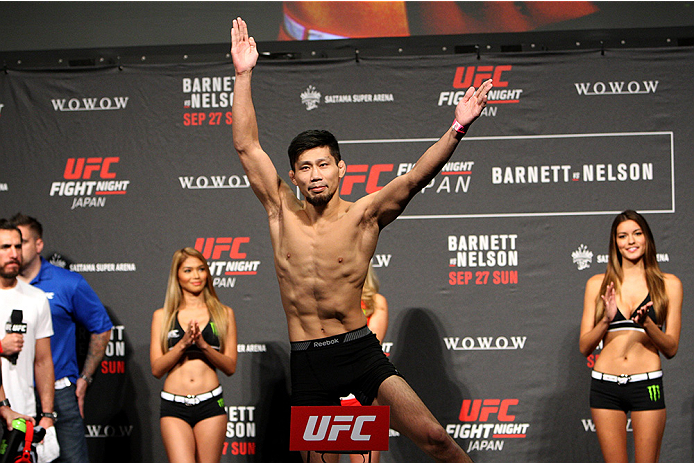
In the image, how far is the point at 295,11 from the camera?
5.26 m

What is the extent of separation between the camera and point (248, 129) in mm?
2930

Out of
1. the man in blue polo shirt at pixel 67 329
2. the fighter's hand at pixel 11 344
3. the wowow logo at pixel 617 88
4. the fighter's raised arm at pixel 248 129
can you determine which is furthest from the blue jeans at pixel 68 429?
the wowow logo at pixel 617 88

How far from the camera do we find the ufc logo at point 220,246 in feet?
16.4

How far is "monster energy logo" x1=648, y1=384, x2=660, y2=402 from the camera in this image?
3.63 m

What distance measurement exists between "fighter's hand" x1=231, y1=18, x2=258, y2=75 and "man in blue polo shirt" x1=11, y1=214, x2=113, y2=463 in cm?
214

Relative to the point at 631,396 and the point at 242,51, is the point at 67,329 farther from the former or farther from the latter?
the point at 631,396

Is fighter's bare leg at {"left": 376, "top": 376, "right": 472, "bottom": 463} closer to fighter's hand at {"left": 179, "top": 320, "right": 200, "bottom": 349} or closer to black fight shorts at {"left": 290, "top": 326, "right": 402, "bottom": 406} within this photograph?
black fight shorts at {"left": 290, "top": 326, "right": 402, "bottom": 406}

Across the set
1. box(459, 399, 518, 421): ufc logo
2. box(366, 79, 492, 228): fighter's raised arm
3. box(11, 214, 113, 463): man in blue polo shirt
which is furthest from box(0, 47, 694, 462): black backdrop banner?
box(366, 79, 492, 228): fighter's raised arm

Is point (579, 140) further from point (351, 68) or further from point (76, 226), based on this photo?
point (76, 226)

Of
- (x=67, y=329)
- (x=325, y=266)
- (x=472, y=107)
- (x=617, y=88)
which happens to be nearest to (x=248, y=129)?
(x=325, y=266)

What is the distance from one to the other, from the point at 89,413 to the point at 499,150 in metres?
3.65

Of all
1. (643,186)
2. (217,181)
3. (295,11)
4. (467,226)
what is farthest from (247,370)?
(643,186)

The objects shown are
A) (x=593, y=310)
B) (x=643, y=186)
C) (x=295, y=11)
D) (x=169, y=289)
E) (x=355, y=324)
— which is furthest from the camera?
(x=295, y=11)

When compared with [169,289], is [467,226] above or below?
above
